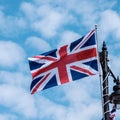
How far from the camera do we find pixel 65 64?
43.2 ft

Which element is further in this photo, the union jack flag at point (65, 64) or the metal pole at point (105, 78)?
the union jack flag at point (65, 64)

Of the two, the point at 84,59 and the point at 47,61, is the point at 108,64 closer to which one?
the point at 84,59

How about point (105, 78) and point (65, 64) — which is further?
point (65, 64)

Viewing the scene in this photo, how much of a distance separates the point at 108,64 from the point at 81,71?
3.68 feet

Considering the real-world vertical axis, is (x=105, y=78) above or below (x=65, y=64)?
below

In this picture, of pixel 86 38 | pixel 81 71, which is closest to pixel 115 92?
pixel 81 71

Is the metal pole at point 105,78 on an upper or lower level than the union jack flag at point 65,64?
lower

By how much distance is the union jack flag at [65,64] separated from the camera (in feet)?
41.6

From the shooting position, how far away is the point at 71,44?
43.8 feet

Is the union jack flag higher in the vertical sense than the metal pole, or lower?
higher

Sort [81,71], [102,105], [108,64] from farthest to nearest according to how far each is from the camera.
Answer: [81,71], [108,64], [102,105]

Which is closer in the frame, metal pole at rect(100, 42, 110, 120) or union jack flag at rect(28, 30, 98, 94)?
metal pole at rect(100, 42, 110, 120)

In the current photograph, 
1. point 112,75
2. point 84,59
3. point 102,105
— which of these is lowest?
point 102,105

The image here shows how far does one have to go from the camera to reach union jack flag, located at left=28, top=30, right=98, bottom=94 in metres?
12.7
